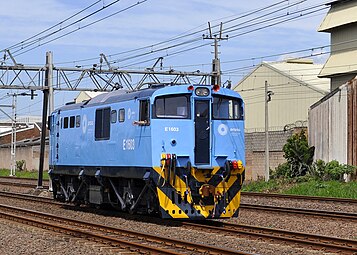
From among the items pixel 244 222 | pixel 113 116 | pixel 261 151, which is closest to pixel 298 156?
pixel 261 151

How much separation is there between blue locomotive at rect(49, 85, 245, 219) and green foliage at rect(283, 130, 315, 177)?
18.7 meters

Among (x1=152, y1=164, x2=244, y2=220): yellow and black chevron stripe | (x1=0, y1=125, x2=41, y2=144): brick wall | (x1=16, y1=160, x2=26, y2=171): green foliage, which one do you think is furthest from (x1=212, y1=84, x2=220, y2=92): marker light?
(x1=0, y1=125, x2=41, y2=144): brick wall

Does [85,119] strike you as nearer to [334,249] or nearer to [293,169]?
[334,249]

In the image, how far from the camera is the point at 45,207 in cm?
2514

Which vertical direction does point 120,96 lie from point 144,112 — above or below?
above

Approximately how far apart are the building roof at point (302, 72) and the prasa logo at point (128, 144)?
4107 centimetres

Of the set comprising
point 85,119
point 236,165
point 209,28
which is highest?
point 209,28

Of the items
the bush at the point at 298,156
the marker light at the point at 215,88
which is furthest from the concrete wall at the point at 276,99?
the marker light at the point at 215,88

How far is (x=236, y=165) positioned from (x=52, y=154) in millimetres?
9423

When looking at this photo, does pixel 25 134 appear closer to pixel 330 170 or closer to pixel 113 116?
pixel 330 170

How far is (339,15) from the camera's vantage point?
51.2 meters

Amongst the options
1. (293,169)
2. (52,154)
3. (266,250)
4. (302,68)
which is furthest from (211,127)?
(302,68)

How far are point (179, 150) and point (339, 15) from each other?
36.6 metres

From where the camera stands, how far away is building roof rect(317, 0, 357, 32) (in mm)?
49844
